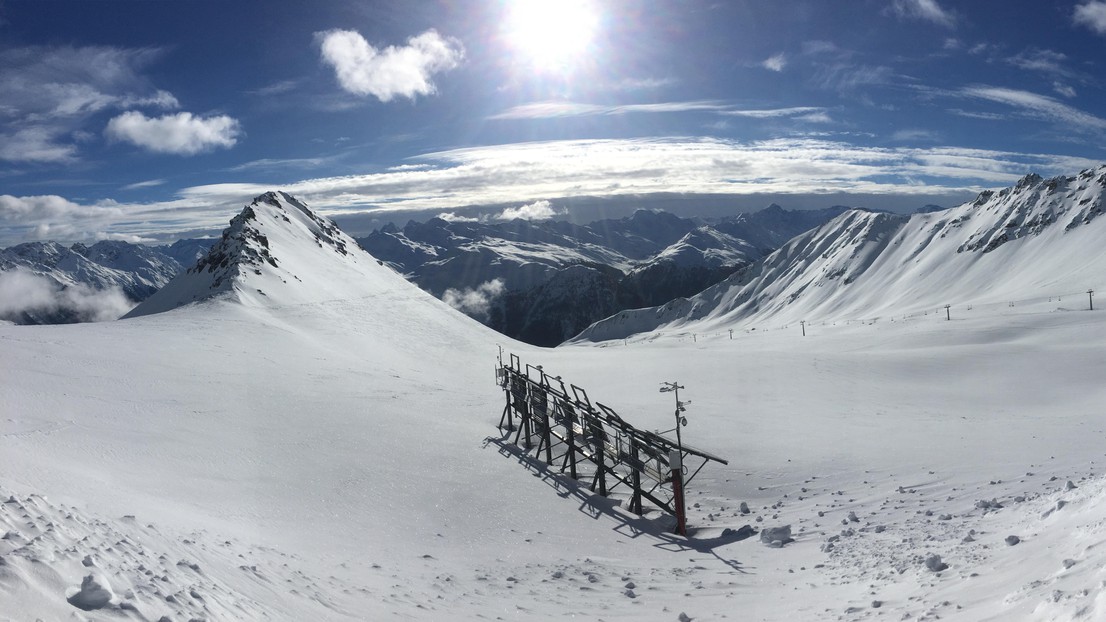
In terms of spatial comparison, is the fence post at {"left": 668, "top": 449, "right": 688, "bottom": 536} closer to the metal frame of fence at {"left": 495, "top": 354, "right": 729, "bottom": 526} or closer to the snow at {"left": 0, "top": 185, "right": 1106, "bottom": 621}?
the metal frame of fence at {"left": 495, "top": 354, "right": 729, "bottom": 526}

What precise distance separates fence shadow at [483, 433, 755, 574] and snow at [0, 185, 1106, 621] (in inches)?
5.7

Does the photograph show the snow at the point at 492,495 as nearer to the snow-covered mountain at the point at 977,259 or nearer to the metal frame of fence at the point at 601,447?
the metal frame of fence at the point at 601,447

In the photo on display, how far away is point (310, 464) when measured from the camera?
828 inches

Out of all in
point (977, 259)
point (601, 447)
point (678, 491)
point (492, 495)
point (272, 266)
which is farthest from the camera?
point (977, 259)

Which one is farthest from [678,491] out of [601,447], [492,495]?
[492,495]

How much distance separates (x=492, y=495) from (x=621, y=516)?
4.88 m

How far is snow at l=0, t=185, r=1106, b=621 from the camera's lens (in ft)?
34.8

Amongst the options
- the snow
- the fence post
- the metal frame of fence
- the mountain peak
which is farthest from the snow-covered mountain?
the fence post

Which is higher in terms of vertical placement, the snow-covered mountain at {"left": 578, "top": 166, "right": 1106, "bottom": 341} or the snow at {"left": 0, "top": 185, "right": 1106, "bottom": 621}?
the snow-covered mountain at {"left": 578, "top": 166, "right": 1106, "bottom": 341}

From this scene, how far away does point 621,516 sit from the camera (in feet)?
75.7

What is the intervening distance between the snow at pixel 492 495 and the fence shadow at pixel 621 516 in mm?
144

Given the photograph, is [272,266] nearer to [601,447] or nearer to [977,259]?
[601,447]

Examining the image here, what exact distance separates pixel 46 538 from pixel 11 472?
523 centimetres

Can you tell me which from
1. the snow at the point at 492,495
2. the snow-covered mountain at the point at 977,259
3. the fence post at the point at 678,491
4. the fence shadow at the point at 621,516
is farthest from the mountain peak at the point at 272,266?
the snow-covered mountain at the point at 977,259
